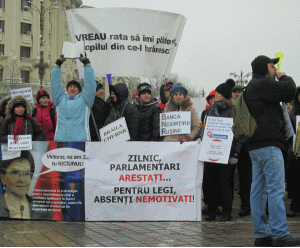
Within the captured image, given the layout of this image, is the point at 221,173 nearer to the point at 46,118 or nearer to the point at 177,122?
the point at 177,122

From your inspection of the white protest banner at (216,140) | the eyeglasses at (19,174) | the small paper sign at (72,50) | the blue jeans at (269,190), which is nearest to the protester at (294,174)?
the white protest banner at (216,140)

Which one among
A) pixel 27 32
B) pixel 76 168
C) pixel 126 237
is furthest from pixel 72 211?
pixel 27 32

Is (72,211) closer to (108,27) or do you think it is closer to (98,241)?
(98,241)

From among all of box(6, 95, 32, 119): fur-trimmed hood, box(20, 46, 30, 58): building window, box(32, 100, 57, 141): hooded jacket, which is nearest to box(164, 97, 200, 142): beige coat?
box(6, 95, 32, 119): fur-trimmed hood

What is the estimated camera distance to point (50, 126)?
8469mm

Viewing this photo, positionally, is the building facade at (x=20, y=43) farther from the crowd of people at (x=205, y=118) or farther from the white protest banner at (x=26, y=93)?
the crowd of people at (x=205, y=118)

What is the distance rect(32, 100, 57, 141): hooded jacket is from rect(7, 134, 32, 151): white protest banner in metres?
1.36

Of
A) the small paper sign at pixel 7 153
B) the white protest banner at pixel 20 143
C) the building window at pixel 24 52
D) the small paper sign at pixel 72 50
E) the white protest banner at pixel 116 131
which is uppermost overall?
the building window at pixel 24 52

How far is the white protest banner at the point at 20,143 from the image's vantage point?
7043 millimetres

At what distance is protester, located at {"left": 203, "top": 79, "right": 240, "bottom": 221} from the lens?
7059 millimetres

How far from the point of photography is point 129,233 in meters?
5.82

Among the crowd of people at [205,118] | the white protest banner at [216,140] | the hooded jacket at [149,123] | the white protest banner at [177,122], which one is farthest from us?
the hooded jacket at [149,123]

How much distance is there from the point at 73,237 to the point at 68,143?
1.76m

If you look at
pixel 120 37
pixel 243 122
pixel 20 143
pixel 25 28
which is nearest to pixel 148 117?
pixel 120 37
